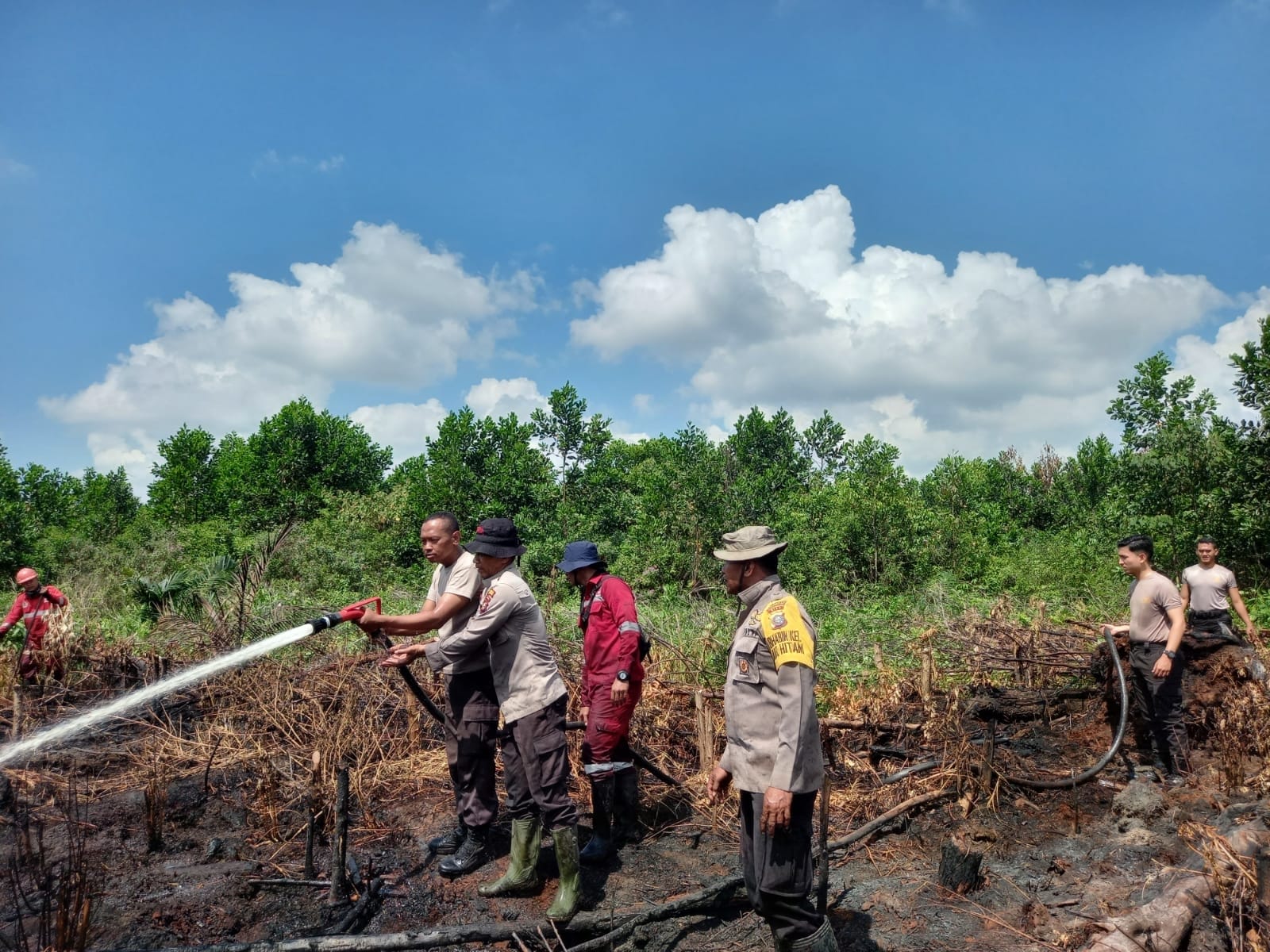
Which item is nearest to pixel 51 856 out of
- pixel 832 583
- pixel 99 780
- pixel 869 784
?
pixel 99 780

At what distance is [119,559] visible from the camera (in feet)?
77.8

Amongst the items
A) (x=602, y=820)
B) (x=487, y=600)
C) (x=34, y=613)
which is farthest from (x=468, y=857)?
(x=34, y=613)

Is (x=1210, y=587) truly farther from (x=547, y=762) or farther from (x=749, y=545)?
(x=547, y=762)

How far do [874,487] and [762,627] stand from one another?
643 inches

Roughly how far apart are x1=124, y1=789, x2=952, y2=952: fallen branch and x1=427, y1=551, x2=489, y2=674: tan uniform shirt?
127 cm

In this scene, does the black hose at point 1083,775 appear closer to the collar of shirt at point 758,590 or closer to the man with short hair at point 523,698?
the man with short hair at point 523,698

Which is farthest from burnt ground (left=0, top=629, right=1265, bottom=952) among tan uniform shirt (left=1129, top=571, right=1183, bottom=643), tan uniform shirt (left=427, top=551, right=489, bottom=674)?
tan uniform shirt (left=427, top=551, right=489, bottom=674)

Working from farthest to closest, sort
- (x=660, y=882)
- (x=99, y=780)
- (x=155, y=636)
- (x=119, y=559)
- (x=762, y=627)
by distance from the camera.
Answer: (x=119, y=559) < (x=155, y=636) < (x=99, y=780) < (x=660, y=882) < (x=762, y=627)

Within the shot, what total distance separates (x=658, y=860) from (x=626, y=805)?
0.37 metres

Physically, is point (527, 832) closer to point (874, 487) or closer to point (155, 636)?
point (155, 636)

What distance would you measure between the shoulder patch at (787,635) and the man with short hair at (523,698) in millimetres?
1572

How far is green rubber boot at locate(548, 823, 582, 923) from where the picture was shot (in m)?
3.91

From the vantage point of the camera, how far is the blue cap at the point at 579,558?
4.93 meters

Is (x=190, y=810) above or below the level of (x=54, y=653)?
below
